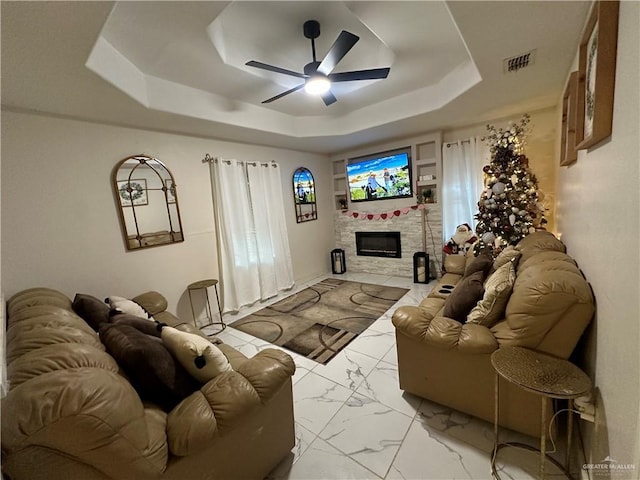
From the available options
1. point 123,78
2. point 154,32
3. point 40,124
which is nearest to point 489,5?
point 154,32

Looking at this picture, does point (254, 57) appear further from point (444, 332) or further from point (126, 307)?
point (444, 332)

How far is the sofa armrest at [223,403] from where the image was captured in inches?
39.0

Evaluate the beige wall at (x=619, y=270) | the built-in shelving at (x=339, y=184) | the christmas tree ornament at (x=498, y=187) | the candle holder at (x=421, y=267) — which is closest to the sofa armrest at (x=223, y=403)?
the beige wall at (x=619, y=270)

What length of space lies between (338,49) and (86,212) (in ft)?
8.81

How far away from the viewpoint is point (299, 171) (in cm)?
462

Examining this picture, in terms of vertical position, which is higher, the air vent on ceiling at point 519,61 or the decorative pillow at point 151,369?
the air vent on ceiling at point 519,61

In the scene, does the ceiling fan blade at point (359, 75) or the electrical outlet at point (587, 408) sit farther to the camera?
the ceiling fan blade at point (359, 75)

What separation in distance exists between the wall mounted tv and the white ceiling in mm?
1036

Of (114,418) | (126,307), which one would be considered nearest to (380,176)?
(126,307)

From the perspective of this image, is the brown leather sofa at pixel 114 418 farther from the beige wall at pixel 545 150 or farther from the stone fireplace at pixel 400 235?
the beige wall at pixel 545 150

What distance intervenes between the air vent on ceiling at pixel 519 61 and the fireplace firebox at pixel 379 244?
9.19 feet

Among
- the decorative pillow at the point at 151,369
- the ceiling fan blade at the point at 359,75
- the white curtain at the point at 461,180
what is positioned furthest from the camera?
the white curtain at the point at 461,180

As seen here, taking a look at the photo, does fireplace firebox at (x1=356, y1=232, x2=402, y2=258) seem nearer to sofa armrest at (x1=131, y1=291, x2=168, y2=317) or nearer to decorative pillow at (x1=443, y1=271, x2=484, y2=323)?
decorative pillow at (x1=443, y1=271, x2=484, y2=323)

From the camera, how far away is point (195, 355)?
3.95ft
